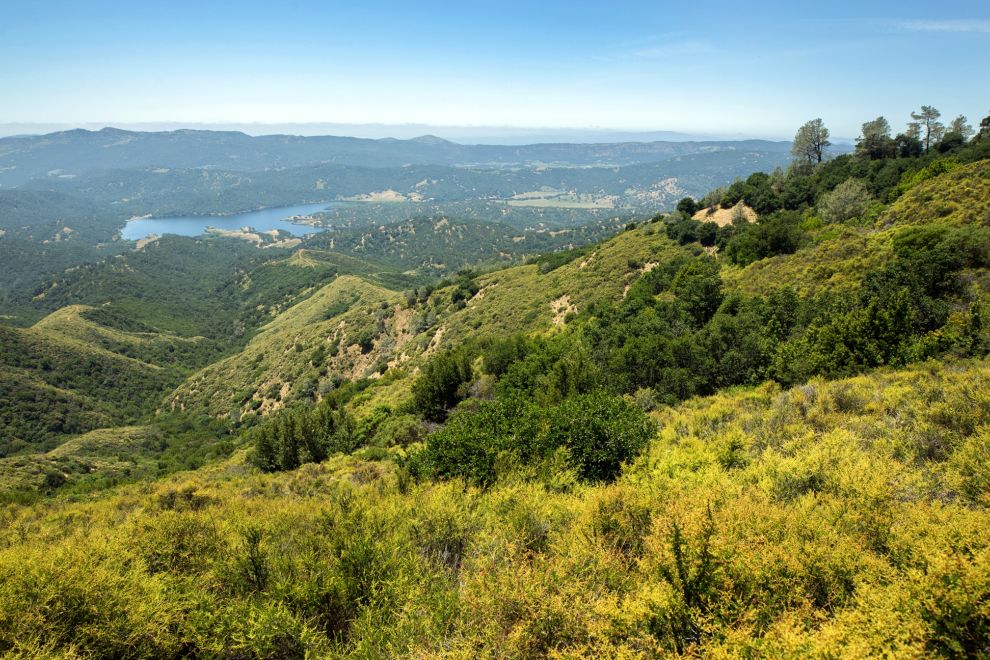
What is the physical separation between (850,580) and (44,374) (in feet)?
530

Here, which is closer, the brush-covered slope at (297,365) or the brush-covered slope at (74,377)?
the brush-covered slope at (297,365)

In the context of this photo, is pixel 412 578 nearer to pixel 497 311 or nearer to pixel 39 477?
pixel 497 311

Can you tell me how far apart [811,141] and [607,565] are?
288 feet

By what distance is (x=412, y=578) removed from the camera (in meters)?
11.5

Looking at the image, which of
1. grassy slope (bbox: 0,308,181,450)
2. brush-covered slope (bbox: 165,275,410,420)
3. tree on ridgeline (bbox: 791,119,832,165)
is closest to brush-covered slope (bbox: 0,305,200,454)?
grassy slope (bbox: 0,308,181,450)

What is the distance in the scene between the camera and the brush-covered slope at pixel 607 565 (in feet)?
26.8

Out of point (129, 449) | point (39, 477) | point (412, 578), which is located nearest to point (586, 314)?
point (412, 578)

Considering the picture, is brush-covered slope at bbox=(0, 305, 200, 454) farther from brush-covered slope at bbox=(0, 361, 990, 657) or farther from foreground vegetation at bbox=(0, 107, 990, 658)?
brush-covered slope at bbox=(0, 361, 990, 657)

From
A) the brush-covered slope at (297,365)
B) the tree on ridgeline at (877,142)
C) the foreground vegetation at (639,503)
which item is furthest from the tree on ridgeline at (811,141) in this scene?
the brush-covered slope at (297,365)

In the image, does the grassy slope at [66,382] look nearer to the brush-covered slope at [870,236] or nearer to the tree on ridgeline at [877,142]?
the brush-covered slope at [870,236]

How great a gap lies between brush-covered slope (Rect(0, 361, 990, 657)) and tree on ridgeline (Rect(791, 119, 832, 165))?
74545mm

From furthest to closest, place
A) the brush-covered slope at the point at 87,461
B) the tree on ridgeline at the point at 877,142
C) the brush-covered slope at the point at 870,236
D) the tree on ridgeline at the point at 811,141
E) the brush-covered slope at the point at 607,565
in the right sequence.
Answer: the tree on ridgeline at the point at 811,141 → the tree on ridgeline at the point at 877,142 → the brush-covered slope at the point at 87,461 → the brush-covered slope at the point at 870,236 → the brush-covered slope at the point at 607,565

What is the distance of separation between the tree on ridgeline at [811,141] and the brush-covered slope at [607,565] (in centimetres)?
7455

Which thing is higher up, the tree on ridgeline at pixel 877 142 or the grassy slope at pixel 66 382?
the tree on ridgeline at pixel 877 142
